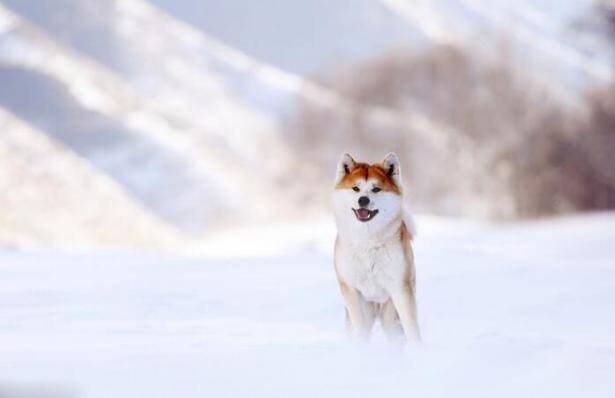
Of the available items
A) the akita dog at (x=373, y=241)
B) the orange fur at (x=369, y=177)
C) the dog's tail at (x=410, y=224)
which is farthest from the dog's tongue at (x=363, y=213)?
the dog's tail at (x=410, y=224)

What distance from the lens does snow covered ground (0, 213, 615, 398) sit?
316cm

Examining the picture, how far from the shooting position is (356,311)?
410 cm

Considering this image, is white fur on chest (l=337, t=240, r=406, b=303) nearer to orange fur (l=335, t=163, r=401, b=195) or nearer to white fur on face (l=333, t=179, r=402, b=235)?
white fur on face (l=333, t=179, r=402, b=235)

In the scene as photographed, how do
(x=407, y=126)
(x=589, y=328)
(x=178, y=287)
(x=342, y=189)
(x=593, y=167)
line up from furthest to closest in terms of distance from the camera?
1. (x=407, y=126)
2. (x=593, y=167)
3. (x=178, y=287)
4. (x=589, y=328)
5. (x=342, y=189)

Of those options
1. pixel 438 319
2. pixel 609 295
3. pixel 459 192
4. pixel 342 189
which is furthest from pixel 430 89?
pixel 342 189

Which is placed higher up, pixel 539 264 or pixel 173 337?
pixel 539 264

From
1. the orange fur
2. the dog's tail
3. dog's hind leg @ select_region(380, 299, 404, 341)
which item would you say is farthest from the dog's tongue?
dog's hind leg @ select_region(380, 299, 404, 341)

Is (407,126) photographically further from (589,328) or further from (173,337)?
(173,337)

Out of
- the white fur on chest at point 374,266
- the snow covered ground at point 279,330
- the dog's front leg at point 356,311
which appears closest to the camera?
the snow covered ground at point 279,330

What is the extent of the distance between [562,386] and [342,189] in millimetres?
1254

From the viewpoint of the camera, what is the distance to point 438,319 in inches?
235

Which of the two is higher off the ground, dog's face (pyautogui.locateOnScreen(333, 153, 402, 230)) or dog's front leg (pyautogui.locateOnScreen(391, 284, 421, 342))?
dog's face (pyautogui.locateOnScreen(333, 153, 402, 230))

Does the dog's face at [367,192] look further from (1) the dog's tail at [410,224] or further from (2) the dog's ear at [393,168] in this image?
(1) the dog's tail at [410,224]

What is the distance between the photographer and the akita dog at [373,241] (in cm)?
393
